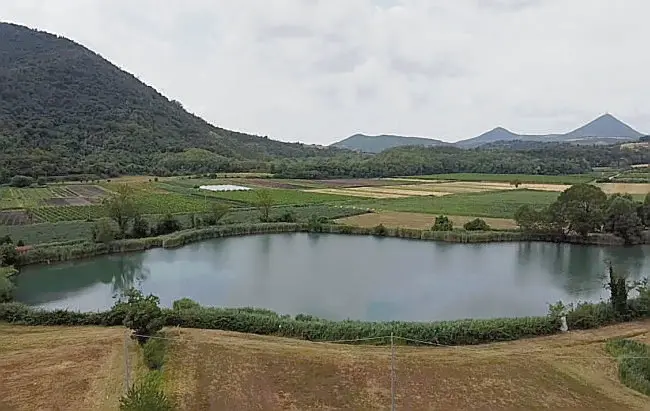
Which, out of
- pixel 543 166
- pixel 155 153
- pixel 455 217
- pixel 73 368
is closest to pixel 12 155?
pixel 155 153

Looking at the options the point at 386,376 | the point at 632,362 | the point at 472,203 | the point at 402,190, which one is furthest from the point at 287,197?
the point at 632,362

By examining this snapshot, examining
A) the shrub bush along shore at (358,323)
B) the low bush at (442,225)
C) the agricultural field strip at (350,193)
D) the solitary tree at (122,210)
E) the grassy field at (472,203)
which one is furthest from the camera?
the agricultural field strip at (350,193)

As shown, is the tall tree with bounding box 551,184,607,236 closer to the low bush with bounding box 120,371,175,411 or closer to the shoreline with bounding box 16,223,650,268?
the shoreline with bounding box 16,223,650,268

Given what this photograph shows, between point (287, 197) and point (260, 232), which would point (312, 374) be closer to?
point (260, 232)

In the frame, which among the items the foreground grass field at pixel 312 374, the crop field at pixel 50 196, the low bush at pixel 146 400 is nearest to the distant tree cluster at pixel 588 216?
the foreground grass field at pixel 312 374

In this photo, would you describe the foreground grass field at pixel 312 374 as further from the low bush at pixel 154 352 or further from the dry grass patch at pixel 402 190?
the dry grass patch at pixel 402 190

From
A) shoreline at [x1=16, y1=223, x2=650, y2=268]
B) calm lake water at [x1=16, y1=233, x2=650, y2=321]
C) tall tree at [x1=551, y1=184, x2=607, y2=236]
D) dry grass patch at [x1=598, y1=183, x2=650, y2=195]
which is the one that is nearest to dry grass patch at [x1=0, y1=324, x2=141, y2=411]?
calm lake water at [x1=16, y1=233, x2=650, y2=321]
